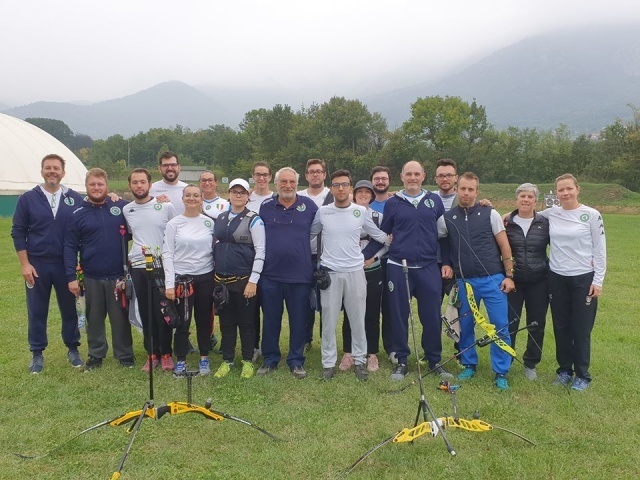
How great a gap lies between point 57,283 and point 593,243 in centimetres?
578

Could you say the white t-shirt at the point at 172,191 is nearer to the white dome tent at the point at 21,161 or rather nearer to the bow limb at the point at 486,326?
the bow limb at the point at 486,326

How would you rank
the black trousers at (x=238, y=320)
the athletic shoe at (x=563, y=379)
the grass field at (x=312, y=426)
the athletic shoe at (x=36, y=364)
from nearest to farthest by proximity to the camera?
the grass field at (x=312, y=426)
the athletic shoe at (x=563, y=379)
the black trousers at (x=238, y=320)
the athletic shoe at (x=36, y=364)

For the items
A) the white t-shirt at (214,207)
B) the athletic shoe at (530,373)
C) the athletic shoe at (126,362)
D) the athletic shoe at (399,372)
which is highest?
the white t-shirt at (214,207)

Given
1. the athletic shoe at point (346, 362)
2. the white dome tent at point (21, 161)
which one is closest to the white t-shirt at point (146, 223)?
the athletic shoe at point (346, 362)

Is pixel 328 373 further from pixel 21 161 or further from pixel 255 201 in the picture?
pixel 21 161

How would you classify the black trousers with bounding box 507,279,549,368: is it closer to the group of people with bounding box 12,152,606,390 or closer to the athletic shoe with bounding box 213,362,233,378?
the group of people with bounding box 12,152,606,390

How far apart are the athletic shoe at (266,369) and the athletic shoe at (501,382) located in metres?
2.44

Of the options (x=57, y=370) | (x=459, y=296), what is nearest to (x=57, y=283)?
(x=57, y=370)

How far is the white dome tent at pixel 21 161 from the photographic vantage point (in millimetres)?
31688

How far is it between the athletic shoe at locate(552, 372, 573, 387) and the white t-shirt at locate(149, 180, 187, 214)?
4685 millimetres

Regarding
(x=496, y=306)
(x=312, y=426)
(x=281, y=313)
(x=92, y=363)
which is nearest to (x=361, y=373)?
(x=281, y=313)

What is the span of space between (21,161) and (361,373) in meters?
37.0

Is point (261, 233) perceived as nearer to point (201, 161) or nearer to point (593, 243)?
point (593, 243)

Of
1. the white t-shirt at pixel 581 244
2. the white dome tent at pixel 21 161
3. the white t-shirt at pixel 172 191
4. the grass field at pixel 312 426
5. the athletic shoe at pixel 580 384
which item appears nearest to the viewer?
the grass field at pixel 312 426
